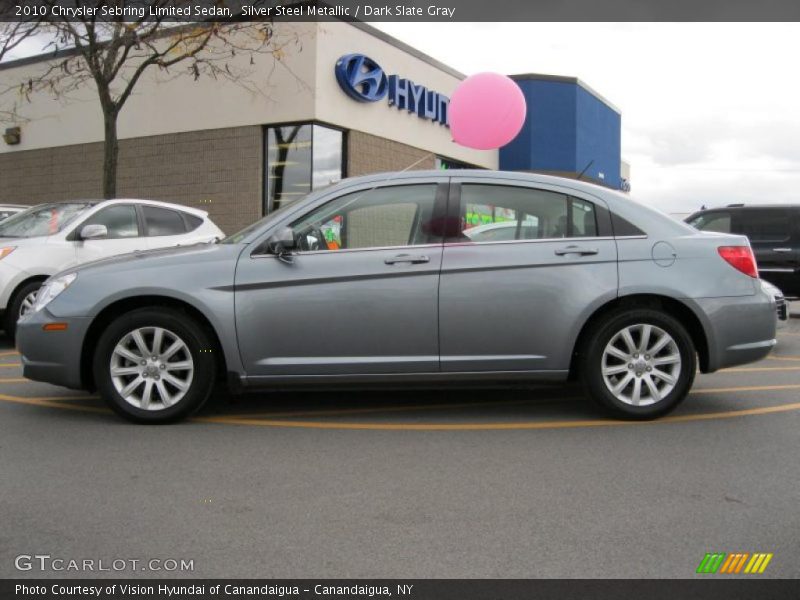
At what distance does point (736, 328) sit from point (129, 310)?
158 inches

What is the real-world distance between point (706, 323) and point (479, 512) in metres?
2.49

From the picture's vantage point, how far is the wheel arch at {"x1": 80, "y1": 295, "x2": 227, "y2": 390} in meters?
5.09

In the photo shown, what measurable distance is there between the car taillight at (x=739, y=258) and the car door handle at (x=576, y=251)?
0.88 meters

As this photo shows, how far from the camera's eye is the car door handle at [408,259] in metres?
5.08

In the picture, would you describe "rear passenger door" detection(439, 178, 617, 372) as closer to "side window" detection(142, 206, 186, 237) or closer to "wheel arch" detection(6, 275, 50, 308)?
"wheel arch" detection(6, 275, 50, 308)

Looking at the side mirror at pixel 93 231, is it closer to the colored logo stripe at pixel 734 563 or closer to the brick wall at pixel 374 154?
the colored logo stripe at pixel 734 563

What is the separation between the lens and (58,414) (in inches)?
215

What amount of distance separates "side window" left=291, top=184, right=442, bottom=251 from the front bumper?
1531mm

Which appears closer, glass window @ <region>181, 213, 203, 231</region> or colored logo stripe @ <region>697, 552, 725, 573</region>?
colored logo stripe @ <region>697, 552, 725, 573</region>

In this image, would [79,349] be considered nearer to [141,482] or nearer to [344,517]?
[141,482]

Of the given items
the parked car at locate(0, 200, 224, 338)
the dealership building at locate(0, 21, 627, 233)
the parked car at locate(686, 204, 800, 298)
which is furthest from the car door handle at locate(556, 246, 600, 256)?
the dealership building at locate(0, 21, 627, 233)

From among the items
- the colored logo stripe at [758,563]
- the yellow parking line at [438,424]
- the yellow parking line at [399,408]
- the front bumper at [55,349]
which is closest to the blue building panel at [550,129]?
the yellow parking line at [399,408]
